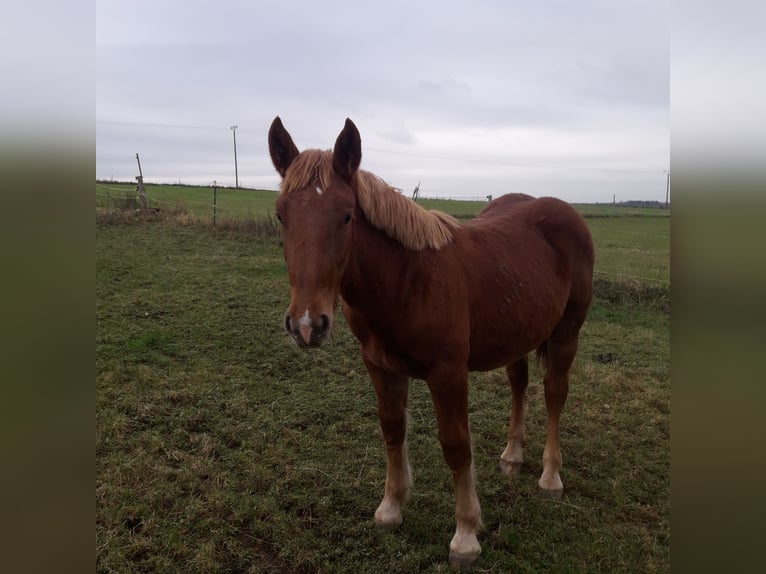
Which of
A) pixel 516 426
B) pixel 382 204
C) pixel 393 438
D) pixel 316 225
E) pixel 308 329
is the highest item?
pixel 382 204

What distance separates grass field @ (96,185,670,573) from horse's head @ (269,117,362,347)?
159 centimetres

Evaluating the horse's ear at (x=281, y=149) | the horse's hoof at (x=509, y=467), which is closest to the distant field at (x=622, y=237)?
the horse's hoof at (x=509, y=467)

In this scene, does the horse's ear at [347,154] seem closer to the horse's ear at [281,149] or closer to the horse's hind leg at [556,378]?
the horse's ear at [281,149]

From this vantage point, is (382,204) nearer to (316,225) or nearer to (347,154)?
(347,154)

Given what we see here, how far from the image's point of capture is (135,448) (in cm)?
346

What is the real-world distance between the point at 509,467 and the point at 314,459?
1535 millimetres

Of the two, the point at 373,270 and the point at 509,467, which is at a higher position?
the point at 373,270

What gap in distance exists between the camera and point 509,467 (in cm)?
361

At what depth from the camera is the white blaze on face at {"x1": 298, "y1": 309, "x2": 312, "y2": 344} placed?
1.88 metres

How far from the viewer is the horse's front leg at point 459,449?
100 inches

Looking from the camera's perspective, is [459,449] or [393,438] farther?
[393,438]

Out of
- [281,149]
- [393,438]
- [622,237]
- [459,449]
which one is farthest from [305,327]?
[622,237]
